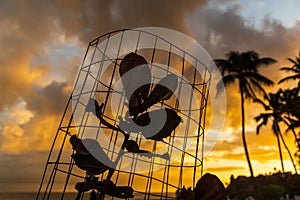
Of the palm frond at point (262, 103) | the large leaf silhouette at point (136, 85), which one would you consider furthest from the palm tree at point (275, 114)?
the large leaf silhouette at point (136, 85)

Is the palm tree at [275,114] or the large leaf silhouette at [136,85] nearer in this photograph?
the large leaf silhouette at [136,85]

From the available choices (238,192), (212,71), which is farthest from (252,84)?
(212,71)

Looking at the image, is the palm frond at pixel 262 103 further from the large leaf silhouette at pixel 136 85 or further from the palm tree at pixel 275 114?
the large leaf silhouette at pixel 136 85

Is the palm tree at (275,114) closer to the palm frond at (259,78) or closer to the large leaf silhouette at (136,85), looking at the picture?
the palm frond at (259,78)

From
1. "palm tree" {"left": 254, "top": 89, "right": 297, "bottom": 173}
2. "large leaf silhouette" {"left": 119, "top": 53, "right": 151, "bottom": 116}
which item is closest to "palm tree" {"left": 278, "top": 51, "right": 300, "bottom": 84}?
"palm tree" {"left": 254, "top": 89, "right": 297, "bottom": 173}

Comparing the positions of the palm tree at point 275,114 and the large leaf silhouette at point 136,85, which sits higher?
the palm tree at point 275,114

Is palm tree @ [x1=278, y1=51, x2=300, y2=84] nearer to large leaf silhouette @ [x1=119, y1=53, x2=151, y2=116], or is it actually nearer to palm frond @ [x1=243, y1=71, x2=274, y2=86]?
palm frond @ [x1=243, y1=71, x2=274, y2=86]

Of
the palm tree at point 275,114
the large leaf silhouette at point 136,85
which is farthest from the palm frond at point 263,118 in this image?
the large leaf silhouette at point 136,85

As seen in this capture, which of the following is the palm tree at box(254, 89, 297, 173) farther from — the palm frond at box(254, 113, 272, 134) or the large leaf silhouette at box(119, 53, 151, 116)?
the large leaf silhouette at box(119, 53, 151, 116)

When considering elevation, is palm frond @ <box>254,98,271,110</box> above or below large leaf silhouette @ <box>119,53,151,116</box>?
above

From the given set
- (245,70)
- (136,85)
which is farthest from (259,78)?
(136,85)

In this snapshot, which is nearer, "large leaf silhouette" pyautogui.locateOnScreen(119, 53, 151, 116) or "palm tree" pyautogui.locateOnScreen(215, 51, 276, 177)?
"large leaf silhouette" pyautogui.locateOnScreen(119, 53, 151, 116)

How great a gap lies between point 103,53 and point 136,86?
0.32m

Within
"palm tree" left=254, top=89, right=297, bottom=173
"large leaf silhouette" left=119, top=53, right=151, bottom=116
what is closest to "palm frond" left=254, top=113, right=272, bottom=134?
"palm tree" left=254, top=89, right=297, bottom=173
